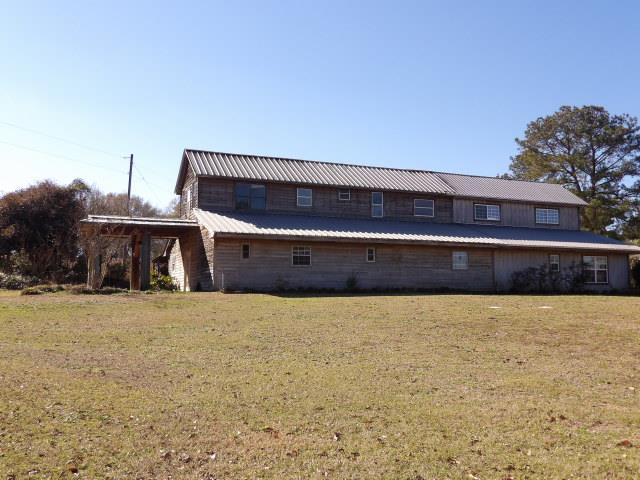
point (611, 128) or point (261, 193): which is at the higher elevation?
point (611, 128)

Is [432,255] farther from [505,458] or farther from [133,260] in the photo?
[505,458]

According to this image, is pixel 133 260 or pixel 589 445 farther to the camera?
pixel 133 260

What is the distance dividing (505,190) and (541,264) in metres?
7.43

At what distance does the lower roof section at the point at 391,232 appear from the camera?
25328 mm

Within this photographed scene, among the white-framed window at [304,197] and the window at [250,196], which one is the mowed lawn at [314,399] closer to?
the window at [250,196]

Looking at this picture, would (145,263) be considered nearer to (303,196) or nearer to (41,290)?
(41,290)

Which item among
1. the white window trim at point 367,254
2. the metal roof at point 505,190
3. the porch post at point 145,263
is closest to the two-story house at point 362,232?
the white window trim at point 367,254

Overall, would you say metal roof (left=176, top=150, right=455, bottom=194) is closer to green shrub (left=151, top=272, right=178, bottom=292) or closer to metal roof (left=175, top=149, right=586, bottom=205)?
metal roof (left=175, top=149, right=586, bottom=205)

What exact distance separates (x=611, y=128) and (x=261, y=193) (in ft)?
120

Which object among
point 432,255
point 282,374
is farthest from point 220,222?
point 282,374

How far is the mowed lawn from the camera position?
17.5 ft

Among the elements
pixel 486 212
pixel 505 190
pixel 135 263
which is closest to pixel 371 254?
pixel 486 212

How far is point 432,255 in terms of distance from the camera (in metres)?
28.9

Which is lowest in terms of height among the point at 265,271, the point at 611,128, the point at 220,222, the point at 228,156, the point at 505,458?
the point at 505,458
